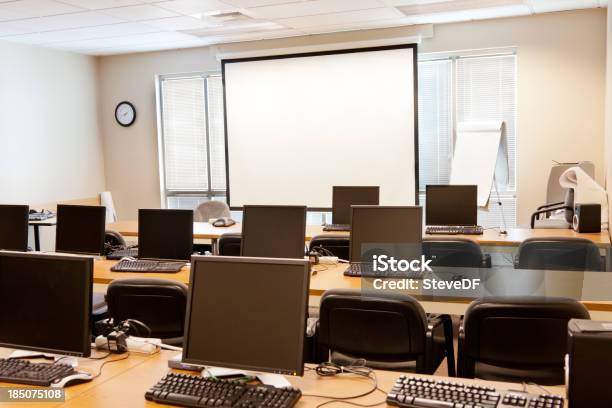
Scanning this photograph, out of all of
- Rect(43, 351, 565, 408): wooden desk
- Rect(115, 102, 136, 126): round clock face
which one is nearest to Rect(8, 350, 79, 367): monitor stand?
Rect(43, 351, 565, 408): wooden desk

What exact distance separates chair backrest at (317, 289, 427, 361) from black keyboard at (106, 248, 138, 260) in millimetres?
2161

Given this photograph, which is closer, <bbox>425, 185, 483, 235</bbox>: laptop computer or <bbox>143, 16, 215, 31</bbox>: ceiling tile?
<bbox>425, 185, 483, 235</bbox>: laptop computer

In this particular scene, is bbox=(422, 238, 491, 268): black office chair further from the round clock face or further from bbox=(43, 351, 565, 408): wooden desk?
the round clock face

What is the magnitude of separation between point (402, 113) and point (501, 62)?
1.21m

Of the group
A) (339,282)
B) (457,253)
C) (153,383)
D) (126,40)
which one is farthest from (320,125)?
(153,383)

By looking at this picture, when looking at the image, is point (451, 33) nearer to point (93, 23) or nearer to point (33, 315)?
point (93, 23)

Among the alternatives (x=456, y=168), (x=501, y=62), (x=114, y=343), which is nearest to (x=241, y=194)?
(x=456, y=168)

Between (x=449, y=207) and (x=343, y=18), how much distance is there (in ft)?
8.04

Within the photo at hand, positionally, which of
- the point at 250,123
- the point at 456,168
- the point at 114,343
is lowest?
the point at 114,343

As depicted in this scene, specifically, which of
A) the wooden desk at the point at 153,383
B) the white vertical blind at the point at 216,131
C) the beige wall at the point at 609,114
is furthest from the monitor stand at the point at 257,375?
the white vertical blind at the point at 216,131

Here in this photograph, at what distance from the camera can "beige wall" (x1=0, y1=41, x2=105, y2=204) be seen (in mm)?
7332

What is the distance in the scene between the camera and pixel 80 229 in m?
4.39

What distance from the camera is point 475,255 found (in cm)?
430

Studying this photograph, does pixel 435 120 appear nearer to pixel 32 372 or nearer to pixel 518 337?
pixel 518 337
